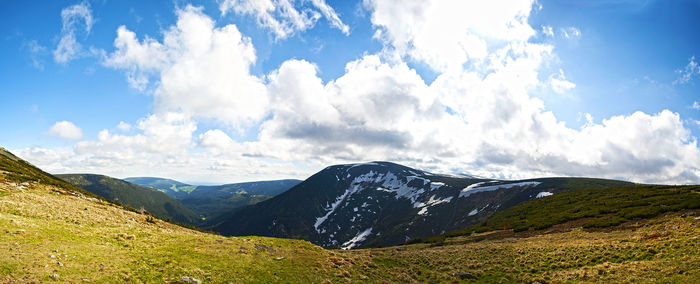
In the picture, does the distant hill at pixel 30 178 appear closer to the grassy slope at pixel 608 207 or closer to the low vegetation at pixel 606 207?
the low vegetation at pixel 606 207

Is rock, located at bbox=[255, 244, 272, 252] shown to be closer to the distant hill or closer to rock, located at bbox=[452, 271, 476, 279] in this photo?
rock, located at bbox=[452, 271, 476, 279]

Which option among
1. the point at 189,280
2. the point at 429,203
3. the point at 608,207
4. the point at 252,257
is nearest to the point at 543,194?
the point at 608,207

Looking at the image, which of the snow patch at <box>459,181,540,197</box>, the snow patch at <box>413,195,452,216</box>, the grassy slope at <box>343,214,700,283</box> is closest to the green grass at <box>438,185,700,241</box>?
the grassy slope at <box>343,214,700,283</box>

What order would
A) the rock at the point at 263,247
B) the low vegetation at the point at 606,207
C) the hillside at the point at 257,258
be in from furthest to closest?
the low vegetation at the point at 606,207 < the rock at the point at 263,247 < the hillside at the point at 257,258

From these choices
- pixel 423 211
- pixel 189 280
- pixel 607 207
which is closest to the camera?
pixel 189 280

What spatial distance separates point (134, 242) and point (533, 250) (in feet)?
169

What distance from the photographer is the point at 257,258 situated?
104 ft

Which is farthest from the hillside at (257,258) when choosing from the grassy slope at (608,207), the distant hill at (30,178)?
the distant hill at (30,178)

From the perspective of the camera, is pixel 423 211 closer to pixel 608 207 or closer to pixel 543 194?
pixel 543 194

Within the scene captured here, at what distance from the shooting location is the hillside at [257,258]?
2006 cm

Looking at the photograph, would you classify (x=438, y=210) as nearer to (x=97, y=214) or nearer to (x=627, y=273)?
(x=627, y=273)

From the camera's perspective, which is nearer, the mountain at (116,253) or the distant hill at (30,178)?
the mountain at (116,253)

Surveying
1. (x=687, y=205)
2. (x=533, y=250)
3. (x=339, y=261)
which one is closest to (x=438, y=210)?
(x=687, y=205)

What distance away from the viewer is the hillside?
65.8 feet
